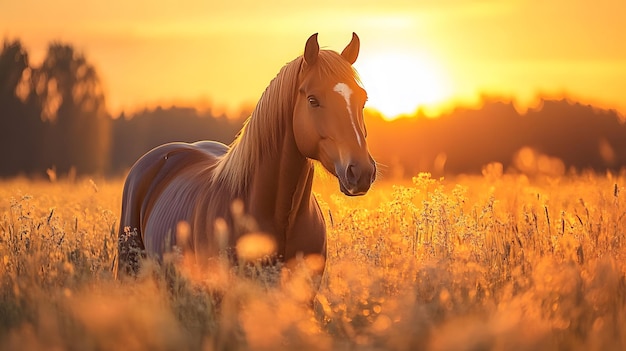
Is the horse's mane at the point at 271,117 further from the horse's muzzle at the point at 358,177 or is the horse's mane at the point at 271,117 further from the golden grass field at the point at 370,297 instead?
the horse's muzzle at the point at 358,177

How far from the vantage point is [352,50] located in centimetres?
514

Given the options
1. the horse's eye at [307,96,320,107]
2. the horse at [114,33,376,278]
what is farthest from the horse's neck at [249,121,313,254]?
the horse's eye at [307,96,320,107]

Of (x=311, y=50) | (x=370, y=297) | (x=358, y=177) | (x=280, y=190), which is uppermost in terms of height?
(x=311, y=50)

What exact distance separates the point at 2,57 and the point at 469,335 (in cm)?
2865

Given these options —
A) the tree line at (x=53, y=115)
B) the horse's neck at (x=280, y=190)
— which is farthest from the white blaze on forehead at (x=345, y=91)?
the tree line at (x=53, y=115)

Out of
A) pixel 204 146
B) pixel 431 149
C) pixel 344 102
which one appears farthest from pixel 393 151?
pixel 344 102

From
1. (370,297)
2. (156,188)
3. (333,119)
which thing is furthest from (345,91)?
(156,188)

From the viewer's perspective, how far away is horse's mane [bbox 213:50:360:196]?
471cm

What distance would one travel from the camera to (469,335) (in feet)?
11.1

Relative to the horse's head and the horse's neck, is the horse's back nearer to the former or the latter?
the horse's neck

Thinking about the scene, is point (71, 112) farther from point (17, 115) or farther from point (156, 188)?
point (156, 188)

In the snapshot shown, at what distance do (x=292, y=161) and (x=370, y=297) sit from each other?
3.01 feet

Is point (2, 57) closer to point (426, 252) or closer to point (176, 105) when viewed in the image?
point (176, 105)

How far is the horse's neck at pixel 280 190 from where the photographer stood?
4816 millimetres
